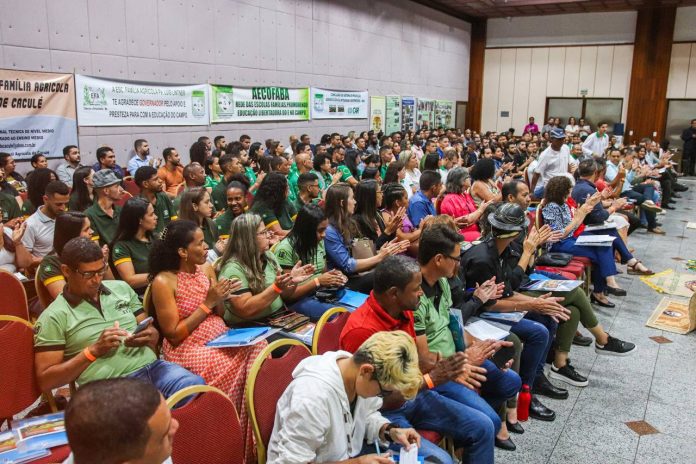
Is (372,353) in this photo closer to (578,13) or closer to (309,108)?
(309,108)

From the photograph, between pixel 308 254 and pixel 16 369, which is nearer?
pixel 16 369

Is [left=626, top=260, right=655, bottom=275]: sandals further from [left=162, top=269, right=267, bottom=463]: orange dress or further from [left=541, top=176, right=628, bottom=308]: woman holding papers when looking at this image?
[left=162, top=269, right=267, bottom=463]: orange dress

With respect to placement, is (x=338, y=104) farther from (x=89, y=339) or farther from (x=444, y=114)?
(x=89, y=339)

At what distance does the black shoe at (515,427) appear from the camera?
3.15 m

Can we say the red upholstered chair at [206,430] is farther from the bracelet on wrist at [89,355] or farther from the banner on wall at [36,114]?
the banner on wall at [36,114]

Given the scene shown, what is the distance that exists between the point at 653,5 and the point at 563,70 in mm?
2951

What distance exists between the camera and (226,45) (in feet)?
30.7

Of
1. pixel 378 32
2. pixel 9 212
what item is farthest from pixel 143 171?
pixel 378 32

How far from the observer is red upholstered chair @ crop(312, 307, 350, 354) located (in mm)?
2392

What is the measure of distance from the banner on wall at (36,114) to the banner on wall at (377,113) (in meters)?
7.86

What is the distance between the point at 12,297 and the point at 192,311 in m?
1.12

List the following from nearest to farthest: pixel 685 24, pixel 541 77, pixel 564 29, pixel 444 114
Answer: pixel 685 24, pixel 564 29, pixel 444 114, pixel 541 77

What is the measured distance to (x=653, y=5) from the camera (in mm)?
14945

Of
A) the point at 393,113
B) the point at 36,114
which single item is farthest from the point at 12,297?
the point at 393,113
